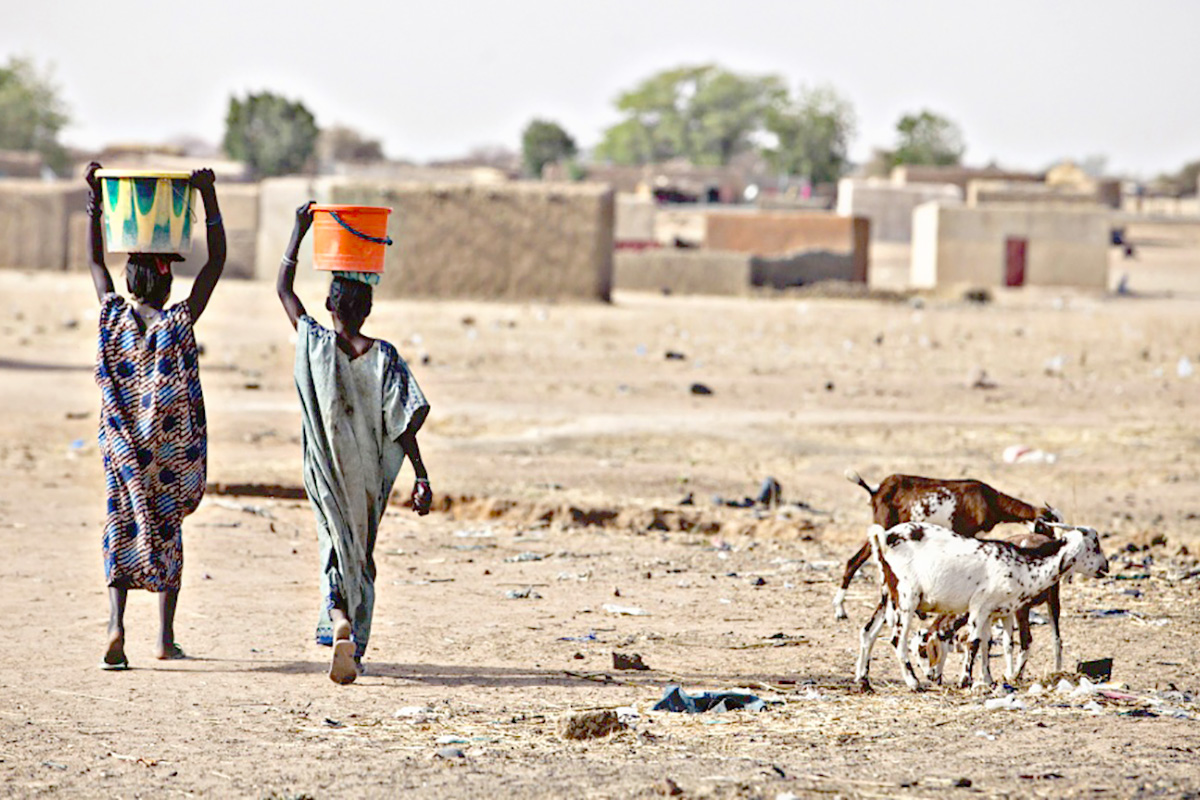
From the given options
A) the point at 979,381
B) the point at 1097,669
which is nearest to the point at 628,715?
the point at 1097,669

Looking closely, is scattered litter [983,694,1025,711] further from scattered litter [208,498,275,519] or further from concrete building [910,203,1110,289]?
concrete building [910,203,1110,289]

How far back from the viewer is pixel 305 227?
5785 millimetres

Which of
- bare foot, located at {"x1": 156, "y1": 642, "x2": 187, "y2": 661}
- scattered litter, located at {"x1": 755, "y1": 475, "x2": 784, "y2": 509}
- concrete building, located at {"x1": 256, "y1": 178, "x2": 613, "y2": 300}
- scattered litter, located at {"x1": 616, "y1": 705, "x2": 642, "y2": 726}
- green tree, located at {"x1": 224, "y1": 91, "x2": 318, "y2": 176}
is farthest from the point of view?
green tree, located at {"x1": 224, "y1": 91, "x2": 318, "y2": 176}

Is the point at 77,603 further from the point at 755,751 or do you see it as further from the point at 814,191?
→ the point at 814,191

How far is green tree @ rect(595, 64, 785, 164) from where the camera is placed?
308 feet

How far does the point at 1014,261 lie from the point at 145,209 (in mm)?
24837

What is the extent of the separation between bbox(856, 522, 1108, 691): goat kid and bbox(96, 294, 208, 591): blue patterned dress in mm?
2297

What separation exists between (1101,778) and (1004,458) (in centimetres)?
811

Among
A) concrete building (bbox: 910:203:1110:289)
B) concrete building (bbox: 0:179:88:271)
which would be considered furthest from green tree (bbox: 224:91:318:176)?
concrete building (bbox: 910:203:1110:289)

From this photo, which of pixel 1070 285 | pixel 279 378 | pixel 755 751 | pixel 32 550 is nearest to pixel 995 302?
pixel 1070 285

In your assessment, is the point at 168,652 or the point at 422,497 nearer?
the point at 422,497

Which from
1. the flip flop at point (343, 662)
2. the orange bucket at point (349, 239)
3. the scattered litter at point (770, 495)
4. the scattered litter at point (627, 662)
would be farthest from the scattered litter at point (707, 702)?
the scattered litter at point (770, 495)

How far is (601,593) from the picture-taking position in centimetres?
759

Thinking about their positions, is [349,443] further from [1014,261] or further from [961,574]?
[1014,261]
